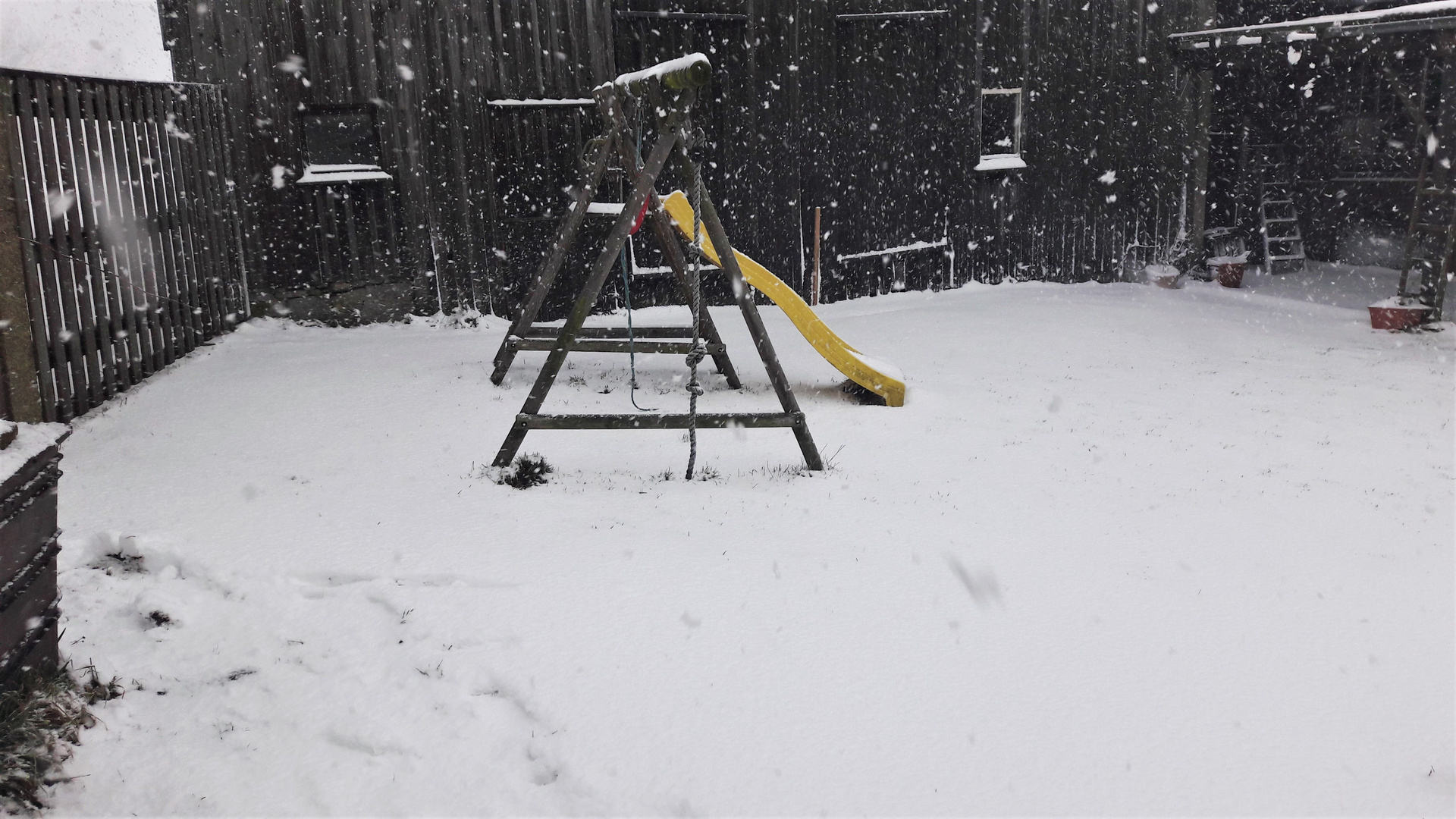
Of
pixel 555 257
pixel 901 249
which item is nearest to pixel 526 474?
pixel 555 257

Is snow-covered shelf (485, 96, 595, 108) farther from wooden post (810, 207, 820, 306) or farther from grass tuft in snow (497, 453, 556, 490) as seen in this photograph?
grass tuft in snow (497, 453, 556, 490)

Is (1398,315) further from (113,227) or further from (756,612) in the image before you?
(113,227)

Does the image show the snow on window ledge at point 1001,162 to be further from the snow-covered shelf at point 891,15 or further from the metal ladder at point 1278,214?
the metal ladder at point 1278,214

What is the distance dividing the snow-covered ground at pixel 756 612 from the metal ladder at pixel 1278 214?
8.39 metres

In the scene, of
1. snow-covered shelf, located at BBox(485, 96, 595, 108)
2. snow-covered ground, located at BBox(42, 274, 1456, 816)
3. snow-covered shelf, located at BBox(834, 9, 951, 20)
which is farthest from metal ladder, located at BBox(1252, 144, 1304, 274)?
snow-covered shelf, located at BBox(485, 96, 595, 108)

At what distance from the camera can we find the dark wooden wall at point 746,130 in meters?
8.82

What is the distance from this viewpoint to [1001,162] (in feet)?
41.0

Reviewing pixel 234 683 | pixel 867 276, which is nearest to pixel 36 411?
pixel 234 683

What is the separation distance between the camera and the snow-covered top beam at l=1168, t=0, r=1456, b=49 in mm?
9517

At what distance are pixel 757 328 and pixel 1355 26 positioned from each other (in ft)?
29.1

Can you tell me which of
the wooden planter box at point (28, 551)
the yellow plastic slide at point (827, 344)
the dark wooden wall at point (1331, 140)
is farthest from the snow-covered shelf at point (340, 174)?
the dark wooden wall at point (1331, 140)

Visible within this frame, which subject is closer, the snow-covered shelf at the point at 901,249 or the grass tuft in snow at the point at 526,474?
the grass tuft in snow at the point at 526,474

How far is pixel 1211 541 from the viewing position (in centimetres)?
455

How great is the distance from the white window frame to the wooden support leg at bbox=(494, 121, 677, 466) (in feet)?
27.6
